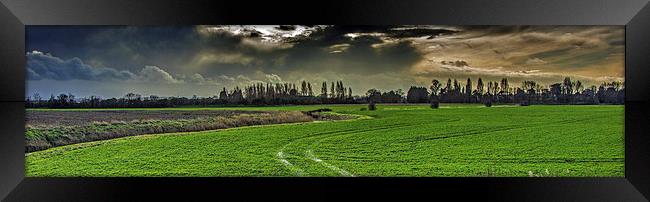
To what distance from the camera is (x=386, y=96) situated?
5.77 metres

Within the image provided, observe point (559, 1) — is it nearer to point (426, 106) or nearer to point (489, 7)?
point (489, 7)

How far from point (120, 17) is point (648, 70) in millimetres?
4705

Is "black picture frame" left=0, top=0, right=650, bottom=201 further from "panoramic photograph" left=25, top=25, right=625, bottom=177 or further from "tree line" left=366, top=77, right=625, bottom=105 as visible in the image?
"tree line" left=366, top=77, right=625, bottom=105

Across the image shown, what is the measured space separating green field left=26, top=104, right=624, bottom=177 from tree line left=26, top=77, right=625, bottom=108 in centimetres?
13

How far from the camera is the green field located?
541 centimetres

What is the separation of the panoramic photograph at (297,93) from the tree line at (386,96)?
0.05 feet

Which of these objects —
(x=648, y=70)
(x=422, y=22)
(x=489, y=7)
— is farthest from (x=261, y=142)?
(x=648, y=70)

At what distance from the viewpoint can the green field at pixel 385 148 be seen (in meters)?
5.41

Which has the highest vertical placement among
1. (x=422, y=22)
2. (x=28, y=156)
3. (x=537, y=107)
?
(x=422, y=22)

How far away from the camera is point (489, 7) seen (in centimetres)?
436

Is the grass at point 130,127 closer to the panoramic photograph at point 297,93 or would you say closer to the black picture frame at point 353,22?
the panoramic photograph at point 297,93

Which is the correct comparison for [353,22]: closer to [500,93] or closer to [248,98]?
[248,98]

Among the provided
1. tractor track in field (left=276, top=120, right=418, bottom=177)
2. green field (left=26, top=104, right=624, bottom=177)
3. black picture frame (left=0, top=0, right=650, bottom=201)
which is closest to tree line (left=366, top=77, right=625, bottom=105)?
green field (left=26, top=104, right=624, bottom=177)

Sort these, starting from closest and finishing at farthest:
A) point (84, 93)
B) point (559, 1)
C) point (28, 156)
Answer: point (559, 1) → point (28, 156) → point (84, 93)
